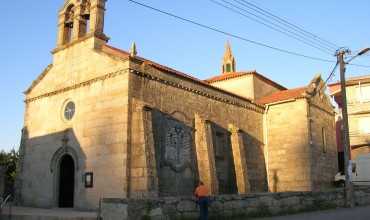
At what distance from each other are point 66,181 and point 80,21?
28.0 feet

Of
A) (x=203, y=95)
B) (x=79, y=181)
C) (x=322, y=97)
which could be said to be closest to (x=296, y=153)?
(x=322, y=97)

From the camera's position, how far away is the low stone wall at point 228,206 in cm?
1067

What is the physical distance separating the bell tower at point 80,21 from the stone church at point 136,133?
56mm

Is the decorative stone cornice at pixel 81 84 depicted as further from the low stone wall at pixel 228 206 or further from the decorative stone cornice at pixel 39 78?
the low stone wall at pixel 228 206

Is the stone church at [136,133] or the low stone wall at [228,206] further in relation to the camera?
the stone church at [136,133]

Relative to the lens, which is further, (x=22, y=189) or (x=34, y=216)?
(x=22, y=189)

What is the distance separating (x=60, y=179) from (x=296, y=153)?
1495 cm

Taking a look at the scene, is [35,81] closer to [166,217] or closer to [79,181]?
[79,181]

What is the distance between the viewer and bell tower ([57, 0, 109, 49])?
65.3 feet

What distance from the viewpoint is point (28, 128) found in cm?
2300

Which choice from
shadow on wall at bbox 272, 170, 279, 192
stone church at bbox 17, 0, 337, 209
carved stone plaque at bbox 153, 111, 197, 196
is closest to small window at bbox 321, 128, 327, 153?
stone church at bbox 17, 0, 337, 209

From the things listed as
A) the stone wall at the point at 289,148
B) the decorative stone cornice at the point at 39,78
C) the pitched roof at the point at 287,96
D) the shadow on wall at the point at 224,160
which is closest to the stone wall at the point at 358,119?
the pitched roof at the point at 287,96

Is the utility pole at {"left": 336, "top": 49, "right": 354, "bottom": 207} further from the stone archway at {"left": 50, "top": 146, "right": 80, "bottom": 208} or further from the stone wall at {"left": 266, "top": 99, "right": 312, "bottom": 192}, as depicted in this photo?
the stone archway at {"left": 50, "top": 146, "right": 80, "bottom": 208}

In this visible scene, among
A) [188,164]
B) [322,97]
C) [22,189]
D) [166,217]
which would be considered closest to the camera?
[166,217]
